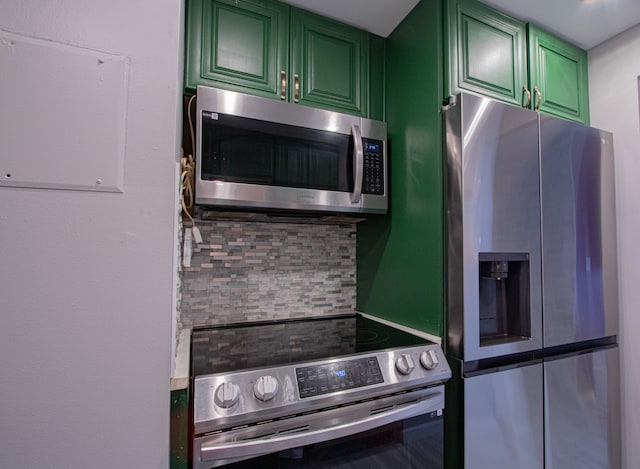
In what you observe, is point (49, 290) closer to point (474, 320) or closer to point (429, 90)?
point (474, 320)

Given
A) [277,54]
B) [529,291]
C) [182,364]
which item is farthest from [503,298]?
[277,54]

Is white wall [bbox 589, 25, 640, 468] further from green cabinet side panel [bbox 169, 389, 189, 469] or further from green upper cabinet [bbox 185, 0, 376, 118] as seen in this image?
green cabinet side panel [bbox 169, 389, 189, 469]

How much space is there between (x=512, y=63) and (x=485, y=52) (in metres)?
0.17

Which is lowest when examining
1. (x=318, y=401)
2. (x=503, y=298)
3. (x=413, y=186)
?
(x=318, y=401)

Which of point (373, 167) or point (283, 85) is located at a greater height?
point (283, 85)

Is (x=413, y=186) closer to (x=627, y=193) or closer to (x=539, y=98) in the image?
(x=539, y=98)

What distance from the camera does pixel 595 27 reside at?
1.46m

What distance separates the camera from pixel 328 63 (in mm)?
1381

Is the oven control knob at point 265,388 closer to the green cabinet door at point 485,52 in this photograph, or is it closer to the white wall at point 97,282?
the white wall at point 97,282

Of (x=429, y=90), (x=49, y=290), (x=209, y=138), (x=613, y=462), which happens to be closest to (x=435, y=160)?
(x=429, y=90)

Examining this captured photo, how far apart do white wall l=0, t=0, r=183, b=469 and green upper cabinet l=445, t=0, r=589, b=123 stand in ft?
3.44

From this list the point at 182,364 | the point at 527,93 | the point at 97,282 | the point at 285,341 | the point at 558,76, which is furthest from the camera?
the point at 558,76

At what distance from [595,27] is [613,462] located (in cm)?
200

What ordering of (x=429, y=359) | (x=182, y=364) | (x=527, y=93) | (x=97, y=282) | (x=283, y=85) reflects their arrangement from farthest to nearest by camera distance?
(x=527, y=93), (x=283, y=85), (x=429, y=359), (x=182, y=364), (x=97, y=282)
